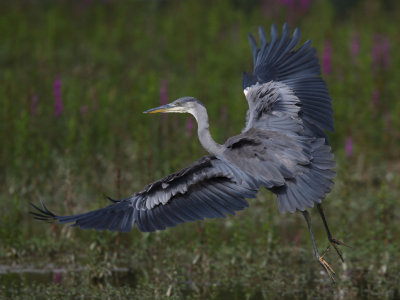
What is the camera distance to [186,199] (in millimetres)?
5723

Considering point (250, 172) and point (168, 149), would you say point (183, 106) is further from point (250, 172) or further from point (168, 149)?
point (168, 149)

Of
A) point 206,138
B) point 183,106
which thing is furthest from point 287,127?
point 183,106

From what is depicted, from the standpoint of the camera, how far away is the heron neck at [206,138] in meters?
6.23

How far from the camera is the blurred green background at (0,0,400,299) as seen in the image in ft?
22.6

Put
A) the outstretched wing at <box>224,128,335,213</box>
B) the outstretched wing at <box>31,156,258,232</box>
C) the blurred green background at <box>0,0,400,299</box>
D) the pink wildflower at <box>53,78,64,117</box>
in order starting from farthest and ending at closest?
the pink wildflower at <box>53,78,64,117</box> → the blurred green background at <box>0,0,400,299</box> → the outstretched wing at <box>224,128,335,213</box> → the outstretched wing at <box>31,156,258,232</box>

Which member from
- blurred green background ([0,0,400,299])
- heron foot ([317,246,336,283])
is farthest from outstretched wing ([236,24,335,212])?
blurred green background ([0,0,400,299])

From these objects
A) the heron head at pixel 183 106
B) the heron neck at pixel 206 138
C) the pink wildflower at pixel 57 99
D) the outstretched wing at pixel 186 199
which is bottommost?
the outstretched wing at pixel 186 199

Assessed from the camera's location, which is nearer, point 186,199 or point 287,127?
point 186,199

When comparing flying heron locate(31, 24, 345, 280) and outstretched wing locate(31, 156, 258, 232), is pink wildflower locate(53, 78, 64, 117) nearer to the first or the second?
flying heron locate(31, 24, 345, 280)

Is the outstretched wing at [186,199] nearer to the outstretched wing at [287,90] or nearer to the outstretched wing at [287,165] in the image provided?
the outstretched wing at [287,165]

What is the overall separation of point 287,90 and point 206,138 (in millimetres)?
840

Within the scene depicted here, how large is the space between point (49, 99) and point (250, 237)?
3387 mm

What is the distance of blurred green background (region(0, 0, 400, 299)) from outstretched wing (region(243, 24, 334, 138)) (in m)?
0.95

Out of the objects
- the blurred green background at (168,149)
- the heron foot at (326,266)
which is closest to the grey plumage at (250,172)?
the heron foot at (326,266)
